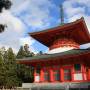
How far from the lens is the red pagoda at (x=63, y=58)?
87.1 feet

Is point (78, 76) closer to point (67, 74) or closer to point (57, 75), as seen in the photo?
point (67, 74)

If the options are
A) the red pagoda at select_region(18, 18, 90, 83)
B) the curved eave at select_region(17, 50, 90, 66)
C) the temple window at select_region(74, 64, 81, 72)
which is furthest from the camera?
the temple window at select_region(74, 64, 81, 72)

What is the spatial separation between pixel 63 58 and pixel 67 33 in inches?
190

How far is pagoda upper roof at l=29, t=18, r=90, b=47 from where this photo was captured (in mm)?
29077

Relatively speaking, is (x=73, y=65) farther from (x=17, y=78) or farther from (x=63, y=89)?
(x=17, y=78)

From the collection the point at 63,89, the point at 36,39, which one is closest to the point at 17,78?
the point at 36,39

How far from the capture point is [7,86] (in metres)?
50.4

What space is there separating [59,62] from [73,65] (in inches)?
77.8

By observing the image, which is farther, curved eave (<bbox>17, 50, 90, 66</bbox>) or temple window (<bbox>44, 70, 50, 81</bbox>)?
temple window (<bbox>44, 70, 50, 81</bbox>)

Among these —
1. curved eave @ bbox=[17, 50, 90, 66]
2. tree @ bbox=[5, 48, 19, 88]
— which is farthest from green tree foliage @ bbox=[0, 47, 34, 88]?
curved eave @ bbox=[17, 50, 90, 66]

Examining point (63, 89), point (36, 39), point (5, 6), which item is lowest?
point (63, 89)

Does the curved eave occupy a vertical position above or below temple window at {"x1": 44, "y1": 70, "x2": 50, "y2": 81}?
above

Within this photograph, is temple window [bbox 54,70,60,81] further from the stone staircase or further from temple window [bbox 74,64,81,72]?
temple window [bbox 74,64,81,72]

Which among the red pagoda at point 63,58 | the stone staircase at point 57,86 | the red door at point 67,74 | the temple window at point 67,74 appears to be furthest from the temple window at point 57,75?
the stone staircase at point 57,86
